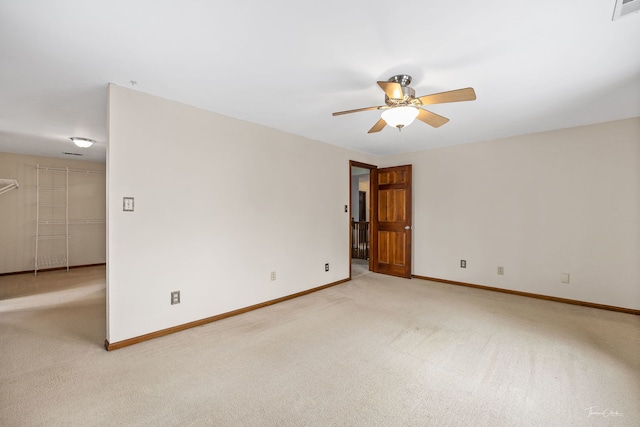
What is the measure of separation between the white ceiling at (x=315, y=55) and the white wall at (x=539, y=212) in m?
0.63

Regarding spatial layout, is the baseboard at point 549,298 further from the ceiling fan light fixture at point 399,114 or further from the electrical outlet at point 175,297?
the electrical outlet at point 175,297

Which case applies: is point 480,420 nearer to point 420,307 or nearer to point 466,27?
point 420,307

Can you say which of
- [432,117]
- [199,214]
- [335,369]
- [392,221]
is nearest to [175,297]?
[199,214]

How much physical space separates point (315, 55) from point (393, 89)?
23.8 inches

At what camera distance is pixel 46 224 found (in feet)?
18.0

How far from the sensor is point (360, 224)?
7.19 m

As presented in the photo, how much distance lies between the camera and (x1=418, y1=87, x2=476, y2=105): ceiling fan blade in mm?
Result: 1970

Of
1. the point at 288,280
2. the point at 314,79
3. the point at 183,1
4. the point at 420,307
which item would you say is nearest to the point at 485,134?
the point at 420,307

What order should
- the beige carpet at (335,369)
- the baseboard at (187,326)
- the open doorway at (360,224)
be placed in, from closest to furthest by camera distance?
the beige carpet at (335,369) → the baseboard at (187,326) → the open doorway at (360,224)

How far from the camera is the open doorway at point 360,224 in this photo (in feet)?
17.3

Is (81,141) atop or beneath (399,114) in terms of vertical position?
atop

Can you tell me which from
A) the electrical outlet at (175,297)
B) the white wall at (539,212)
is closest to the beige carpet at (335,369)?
the electrical outlet at (175,297)

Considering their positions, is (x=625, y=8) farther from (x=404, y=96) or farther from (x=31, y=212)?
(x=31, y=212)

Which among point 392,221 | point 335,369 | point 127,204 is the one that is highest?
point 127,204
